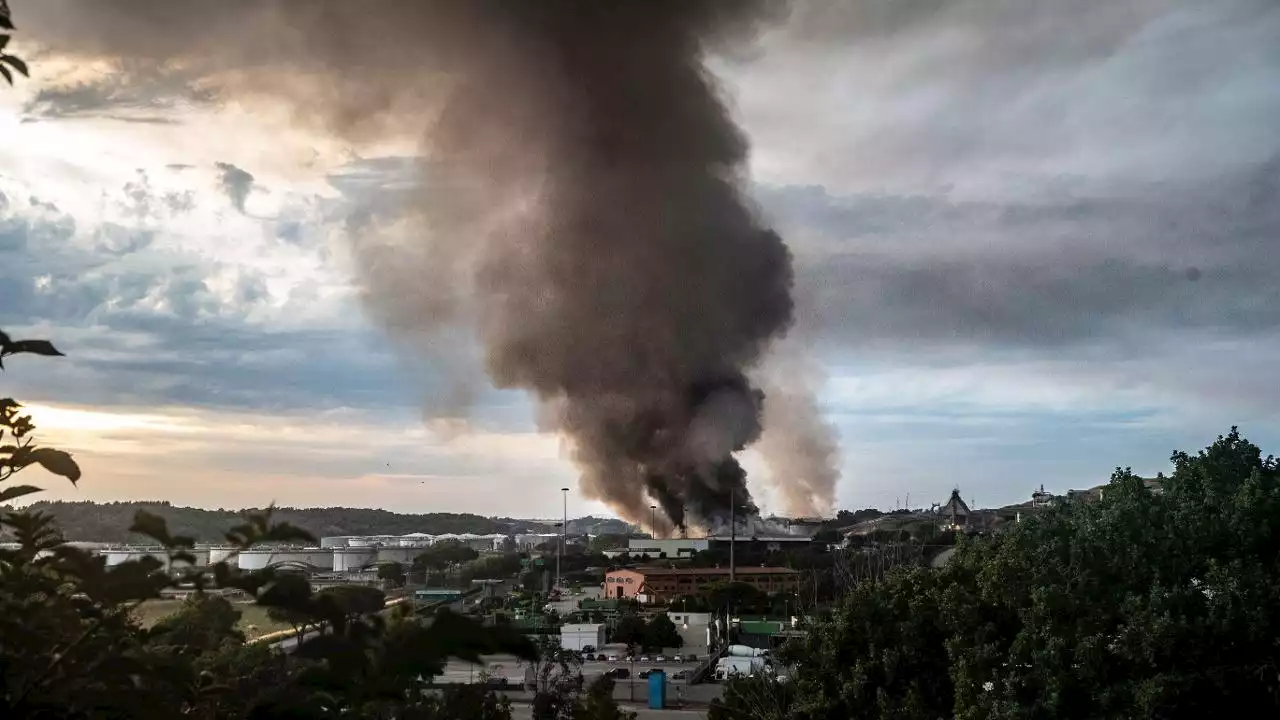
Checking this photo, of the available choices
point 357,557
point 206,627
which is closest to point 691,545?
point 357,557

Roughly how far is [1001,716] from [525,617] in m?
26.8

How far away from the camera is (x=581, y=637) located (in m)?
37.5

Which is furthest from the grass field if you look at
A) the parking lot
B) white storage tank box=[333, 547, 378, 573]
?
white storage tank box=[333, 547, 378, 573]

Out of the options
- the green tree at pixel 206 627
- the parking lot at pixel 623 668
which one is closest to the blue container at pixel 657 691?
the parking lot at pixel 623 668

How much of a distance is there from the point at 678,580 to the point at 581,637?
1695cm

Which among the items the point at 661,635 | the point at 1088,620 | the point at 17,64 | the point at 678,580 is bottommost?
the point at 661,635

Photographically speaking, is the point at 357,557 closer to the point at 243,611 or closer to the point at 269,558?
the point at 243,611

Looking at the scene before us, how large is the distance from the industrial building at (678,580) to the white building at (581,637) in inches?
513

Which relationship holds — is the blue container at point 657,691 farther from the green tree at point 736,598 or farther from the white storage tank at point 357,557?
the green tree at point 736,598

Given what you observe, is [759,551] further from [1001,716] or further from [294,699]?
[294,699]

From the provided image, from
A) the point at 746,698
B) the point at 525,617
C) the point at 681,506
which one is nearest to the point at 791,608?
the point at 525,617

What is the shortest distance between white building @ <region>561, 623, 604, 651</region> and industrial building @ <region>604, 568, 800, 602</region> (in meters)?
13.0

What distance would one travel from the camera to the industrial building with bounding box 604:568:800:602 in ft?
172

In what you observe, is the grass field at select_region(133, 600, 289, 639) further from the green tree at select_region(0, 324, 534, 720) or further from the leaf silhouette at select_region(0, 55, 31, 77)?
the leaf silhouette at select_region(0, 55, 31, 77)
